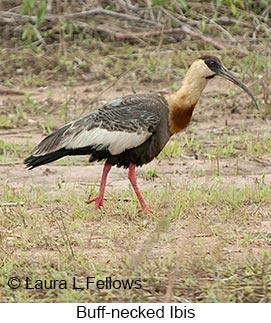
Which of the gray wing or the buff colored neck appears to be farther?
the buff colored neck

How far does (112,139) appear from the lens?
7.01 meters

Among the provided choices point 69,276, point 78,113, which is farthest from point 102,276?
point 78,113

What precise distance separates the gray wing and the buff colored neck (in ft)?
0.46

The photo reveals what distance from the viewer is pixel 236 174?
8023 mm

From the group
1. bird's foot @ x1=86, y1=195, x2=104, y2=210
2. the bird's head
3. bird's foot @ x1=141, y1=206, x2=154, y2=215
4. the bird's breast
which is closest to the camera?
bird's foot @ x1=141, y1=206, x2=154, y2=215

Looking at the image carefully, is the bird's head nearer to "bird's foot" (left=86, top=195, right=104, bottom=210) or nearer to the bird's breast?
the bird's breast

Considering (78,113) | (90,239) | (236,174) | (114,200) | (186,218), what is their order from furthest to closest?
(78,113) < (236,174) < (114,200) < (186,218) < (90,239)

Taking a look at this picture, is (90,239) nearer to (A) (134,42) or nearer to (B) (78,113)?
(B) (78,113)

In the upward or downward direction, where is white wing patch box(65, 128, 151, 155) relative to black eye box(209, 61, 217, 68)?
downward

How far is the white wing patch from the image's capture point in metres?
6.98

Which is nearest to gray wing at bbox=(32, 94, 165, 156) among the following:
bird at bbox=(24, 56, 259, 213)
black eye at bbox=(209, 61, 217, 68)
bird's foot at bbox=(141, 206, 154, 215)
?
bird at bbox=(24, 56, 259, 213)

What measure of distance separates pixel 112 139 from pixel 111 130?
0.21ft

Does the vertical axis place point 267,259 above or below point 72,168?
above

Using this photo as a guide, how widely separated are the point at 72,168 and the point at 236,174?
1247 mm
